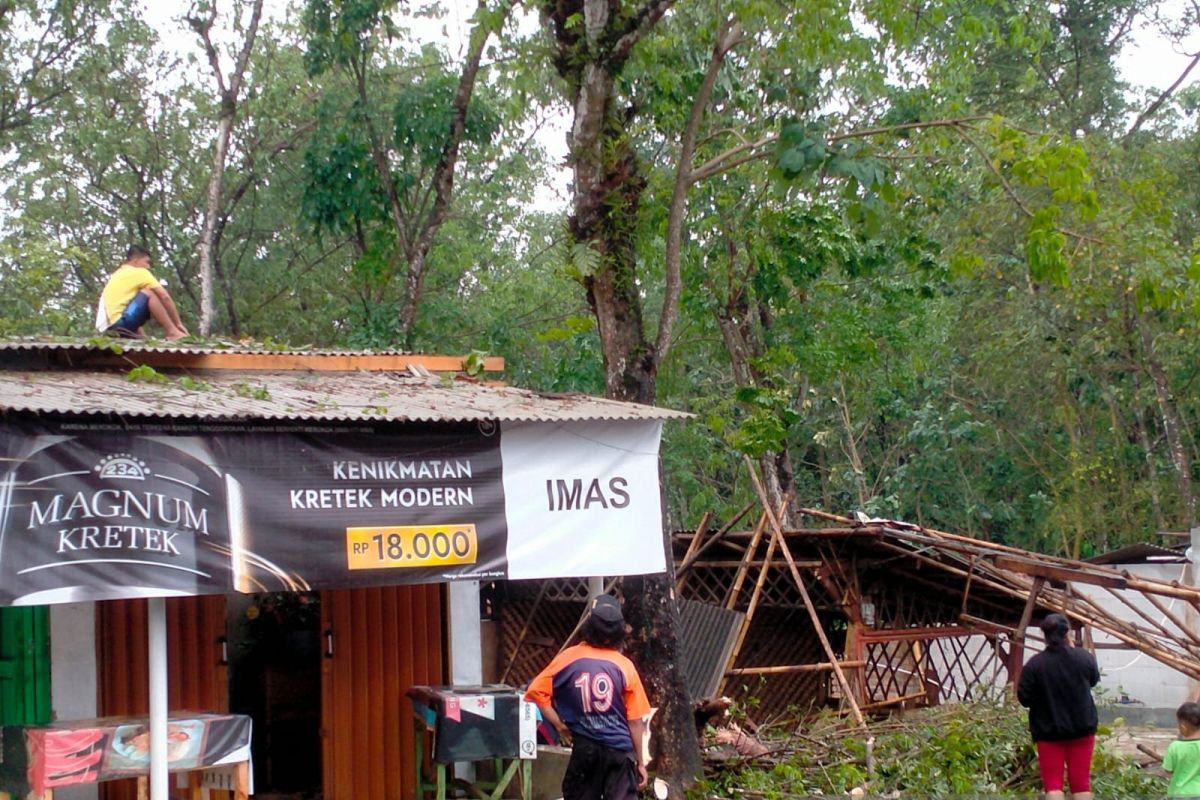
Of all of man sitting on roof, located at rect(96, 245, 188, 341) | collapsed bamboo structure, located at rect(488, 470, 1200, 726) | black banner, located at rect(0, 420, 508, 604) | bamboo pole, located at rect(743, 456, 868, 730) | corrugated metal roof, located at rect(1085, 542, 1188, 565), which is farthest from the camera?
corrugated metal roof, located at rect(1085, 542, 1188, 565)

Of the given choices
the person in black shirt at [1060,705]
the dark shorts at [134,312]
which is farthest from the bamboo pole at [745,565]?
the dark shorts at [134,312]

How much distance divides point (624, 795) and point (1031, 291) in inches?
736

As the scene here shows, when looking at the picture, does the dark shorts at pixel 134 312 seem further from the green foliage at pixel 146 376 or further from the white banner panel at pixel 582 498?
the white banner panel at pixel 582 498

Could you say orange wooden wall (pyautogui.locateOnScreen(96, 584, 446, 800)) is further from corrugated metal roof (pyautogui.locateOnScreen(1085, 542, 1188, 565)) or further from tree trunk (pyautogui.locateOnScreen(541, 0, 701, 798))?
corrugated metal roof (pyautogui.locateOnScreen(1085, 542, 1188, 565))

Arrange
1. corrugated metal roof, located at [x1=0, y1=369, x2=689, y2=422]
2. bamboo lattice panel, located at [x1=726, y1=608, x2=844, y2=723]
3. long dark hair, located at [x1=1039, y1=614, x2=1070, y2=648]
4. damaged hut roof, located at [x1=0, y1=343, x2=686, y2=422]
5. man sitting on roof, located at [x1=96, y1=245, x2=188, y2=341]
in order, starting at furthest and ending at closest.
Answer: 1. bamboo lattice panel, located at [x1=726, y1=608, x2=844, y2=723]
2. man sitting on roof, located at [x1=96, y1=245, x2=188, y2=341]
3. long dark hair, located at [x1=1039, y1=614, x2=1070, y2=648]
4. damaged hut roof, located at [x1=0, y1=343, x2=686, y2=422]
5. corrugated metal roof, located at [x1=0, y1=369, x2=689, y2=422]

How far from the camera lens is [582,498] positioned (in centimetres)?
888

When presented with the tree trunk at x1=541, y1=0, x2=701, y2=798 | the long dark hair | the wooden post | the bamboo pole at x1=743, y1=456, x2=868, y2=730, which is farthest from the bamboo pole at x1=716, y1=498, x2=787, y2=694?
the long dark hair

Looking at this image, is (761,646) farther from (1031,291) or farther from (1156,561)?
(1031,291)

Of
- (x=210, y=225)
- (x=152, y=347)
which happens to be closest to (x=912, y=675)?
(x=152, y=347)

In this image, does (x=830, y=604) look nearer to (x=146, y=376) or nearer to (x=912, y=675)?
(x=912, y=675)

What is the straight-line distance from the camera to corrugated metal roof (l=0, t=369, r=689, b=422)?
7.40 metres

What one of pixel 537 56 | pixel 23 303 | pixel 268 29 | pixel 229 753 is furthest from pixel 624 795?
pixel 268 29

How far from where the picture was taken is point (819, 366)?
17.6 metres

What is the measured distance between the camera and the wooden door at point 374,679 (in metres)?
9.80
